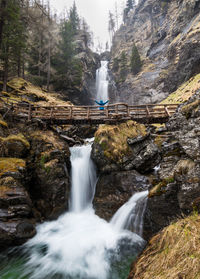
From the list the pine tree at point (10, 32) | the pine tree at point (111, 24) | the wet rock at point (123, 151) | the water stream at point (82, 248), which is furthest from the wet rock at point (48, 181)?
the pine tree at point (111, 24)

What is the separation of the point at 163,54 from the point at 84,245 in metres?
41.6

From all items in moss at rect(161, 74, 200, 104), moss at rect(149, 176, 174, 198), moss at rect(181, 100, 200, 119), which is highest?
moss at rect(161, 74, 200, 104)

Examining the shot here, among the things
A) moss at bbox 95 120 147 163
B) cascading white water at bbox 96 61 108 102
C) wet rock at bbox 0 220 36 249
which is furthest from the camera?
cascading white water at bbox 96 61 108 102

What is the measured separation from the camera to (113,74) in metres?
47.9

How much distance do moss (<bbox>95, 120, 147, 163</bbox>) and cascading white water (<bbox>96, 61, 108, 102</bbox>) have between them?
29905mm

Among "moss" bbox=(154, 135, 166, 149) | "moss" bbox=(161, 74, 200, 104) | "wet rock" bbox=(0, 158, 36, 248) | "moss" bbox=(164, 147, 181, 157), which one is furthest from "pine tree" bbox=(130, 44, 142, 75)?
"wet rock" bbox=(0, 158, 36, 248)

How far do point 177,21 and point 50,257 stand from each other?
46.2 meters

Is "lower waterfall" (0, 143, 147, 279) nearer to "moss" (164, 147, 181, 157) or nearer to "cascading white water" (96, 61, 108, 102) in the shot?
"moss" (164, 147, 181, 157)

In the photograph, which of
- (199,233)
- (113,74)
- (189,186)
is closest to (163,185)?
(189,186)

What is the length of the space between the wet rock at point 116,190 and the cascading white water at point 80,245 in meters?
0.44

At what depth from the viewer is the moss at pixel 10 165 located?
7.94m

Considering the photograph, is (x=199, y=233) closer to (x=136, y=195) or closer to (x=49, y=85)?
(x=136, y=195)

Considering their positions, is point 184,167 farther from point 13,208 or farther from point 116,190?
point 13,208

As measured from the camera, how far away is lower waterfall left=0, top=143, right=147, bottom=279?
538 centimetres
